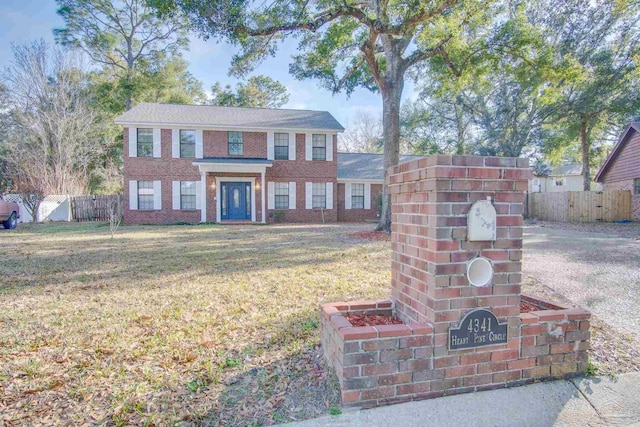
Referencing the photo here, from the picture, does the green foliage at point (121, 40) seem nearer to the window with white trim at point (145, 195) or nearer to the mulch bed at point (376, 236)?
the window with white trim at point (145, 195)

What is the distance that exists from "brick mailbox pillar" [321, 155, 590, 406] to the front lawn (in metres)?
0.35

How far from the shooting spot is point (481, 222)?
2.03 metres

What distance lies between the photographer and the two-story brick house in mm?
15867

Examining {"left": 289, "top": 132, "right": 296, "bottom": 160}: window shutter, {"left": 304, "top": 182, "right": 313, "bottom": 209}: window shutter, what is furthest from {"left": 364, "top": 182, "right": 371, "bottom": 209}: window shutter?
{"left": 289, "top": 132, "right": 296, "bottom": 160}: window shutter

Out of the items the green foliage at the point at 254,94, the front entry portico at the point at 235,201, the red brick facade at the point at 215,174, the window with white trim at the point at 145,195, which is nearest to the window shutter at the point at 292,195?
the red brick facade at the point at 215,174

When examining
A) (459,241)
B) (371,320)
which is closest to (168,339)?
(371,320)

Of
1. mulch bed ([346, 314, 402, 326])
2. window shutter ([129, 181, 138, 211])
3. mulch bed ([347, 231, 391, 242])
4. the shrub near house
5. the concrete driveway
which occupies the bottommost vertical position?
the concrete driveway

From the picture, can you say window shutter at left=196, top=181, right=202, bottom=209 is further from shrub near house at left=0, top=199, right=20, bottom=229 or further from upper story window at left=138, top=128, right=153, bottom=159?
shrub near house at left=0, top=199, right=20, bottom=229

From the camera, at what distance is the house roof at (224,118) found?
15.9 m

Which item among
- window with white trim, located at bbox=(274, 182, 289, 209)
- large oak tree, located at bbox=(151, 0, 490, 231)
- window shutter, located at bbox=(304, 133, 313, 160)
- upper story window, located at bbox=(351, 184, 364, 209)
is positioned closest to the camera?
large oak tree, located at bbox=(151, 0, 490, 231)

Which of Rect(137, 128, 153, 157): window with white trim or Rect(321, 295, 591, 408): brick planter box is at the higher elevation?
Rect(137, 128, 153, 157): window with white trim

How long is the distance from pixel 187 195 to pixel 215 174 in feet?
5.20

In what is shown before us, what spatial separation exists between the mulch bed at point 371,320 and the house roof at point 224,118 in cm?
1500

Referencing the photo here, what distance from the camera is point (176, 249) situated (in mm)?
7781
